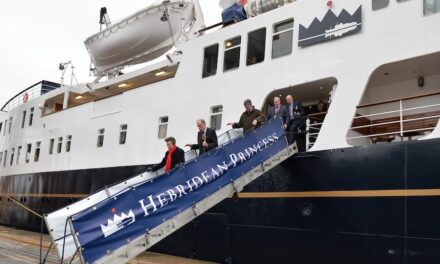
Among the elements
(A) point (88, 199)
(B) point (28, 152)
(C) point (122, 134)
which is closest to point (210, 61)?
(C) point (122, 134)

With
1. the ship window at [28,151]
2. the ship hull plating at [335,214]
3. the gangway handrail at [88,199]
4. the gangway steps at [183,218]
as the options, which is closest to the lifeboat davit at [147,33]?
the ship window at [28,151]

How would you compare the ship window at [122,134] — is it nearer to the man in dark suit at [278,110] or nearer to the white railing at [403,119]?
the man in dark suit at [278,110]

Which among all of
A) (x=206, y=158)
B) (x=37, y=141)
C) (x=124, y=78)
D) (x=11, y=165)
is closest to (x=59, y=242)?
(x=206, y=158)

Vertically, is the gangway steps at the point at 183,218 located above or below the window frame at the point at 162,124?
below

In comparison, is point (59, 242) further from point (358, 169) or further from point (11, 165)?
point (11, 165)

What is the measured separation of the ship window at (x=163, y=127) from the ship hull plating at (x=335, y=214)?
8.56ft

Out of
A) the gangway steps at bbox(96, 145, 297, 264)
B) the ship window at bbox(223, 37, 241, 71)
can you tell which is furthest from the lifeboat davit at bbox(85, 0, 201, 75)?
the gangway steps at bbox(96, 145, 297, 264)

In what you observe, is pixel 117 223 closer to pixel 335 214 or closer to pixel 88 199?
pixel 88 199

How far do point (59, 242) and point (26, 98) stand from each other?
50.1 feet

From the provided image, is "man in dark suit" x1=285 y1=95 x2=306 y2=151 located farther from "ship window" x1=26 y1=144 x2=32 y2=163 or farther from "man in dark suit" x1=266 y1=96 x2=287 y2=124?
"ship window" x1=26 y1=144 x2=32 y2=163

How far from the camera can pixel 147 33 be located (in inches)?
530

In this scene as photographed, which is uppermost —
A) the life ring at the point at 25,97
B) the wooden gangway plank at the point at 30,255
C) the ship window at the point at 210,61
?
the life ring at the point at 25,97

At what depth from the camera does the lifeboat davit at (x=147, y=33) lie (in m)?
13.2

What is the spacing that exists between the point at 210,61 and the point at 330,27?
3.22 metres
